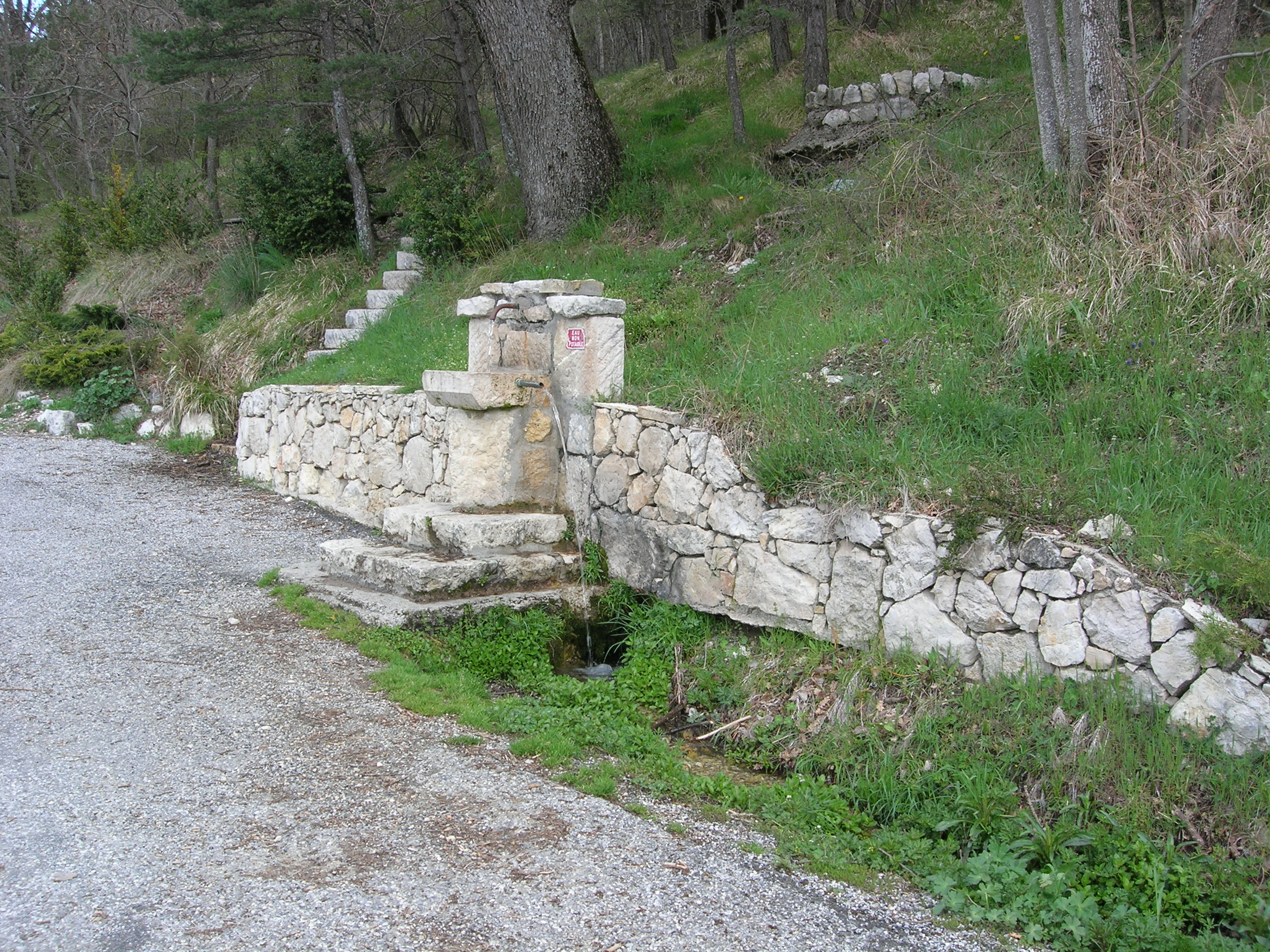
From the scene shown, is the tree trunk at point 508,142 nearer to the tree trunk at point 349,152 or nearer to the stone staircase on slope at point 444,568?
the tree trunk at point 349,152

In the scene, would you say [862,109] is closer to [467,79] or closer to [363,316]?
[363,316]

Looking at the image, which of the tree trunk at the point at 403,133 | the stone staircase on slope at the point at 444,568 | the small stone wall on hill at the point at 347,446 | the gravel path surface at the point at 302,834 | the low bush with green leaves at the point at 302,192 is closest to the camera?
the gravel path surface at the point at 302,834

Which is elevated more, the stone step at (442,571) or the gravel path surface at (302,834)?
the stone step at (442,571)

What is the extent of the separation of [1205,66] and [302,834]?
6907 mm

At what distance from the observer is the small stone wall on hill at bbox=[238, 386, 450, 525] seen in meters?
7.41

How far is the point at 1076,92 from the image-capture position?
6.22 meters

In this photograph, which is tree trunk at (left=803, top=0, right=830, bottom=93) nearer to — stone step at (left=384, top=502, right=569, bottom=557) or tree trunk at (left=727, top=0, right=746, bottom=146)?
tree trunk at (left=727, top=0, right=746, bottom=146)

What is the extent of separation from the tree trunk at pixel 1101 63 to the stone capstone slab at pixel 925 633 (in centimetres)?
399

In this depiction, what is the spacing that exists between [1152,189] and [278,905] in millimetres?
6152

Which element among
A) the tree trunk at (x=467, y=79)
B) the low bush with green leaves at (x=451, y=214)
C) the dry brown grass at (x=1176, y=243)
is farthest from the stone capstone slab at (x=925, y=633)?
the tree trunk at (x=467, y=79)

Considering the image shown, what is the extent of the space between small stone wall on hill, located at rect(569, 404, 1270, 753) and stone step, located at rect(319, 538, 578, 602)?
428mm

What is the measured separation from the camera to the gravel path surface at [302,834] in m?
2.81

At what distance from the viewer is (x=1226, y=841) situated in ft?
10.8

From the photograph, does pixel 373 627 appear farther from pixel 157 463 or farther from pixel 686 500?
pixel 157 463
